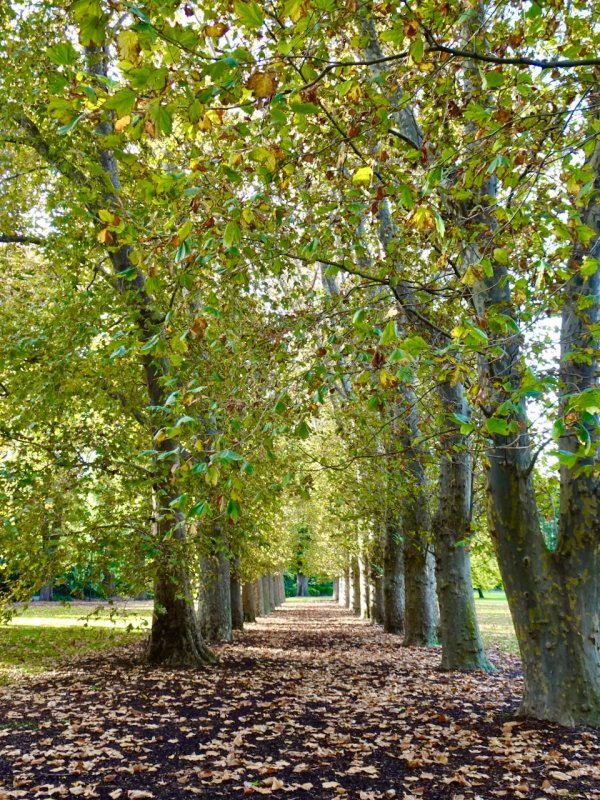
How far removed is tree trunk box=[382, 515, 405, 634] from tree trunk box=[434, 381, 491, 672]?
23.6 ft

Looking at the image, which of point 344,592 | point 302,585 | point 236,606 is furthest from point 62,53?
point 302,585

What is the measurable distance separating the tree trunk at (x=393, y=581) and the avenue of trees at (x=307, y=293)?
3.51 meters

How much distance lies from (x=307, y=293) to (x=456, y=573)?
22.0ft

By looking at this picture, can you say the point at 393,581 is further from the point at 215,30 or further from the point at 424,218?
the point at 215,30

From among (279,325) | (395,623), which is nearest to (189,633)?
(279,325)

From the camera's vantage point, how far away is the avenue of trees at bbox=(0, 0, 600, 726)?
11.3 feet

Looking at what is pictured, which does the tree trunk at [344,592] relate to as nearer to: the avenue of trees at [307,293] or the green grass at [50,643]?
the green grass at [50,643]

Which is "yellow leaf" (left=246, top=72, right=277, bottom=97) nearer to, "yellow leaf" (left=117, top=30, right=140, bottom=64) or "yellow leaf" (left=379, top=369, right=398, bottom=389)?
"yellow leaf" (left=117, top=30, right=140, bottom=64)

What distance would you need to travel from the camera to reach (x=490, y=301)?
6832mm

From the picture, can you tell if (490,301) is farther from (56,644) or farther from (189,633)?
(56,644)

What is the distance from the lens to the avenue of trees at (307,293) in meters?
3.45

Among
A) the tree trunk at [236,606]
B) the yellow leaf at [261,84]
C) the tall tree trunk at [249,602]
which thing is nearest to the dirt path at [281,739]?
the yellow leaf at [261,84]

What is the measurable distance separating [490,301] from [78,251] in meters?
6.39

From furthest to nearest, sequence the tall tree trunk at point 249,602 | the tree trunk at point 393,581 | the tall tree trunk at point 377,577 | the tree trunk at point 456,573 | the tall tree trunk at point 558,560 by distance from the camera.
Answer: the tall tree trunk at point 249,602, the tall tree trunk at point 377,577, the tree trunk at point 393,581, the tree trunk at point 456,573, the tall tree trunk at point 558,560
